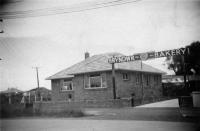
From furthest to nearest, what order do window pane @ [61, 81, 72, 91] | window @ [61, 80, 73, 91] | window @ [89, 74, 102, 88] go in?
window pane @ [61, 81, 72, 91] → window @ [61, 80, 73, 91] → window @ [89, 74, 102, 88]

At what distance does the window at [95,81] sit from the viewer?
1012 inches

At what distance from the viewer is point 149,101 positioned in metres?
24.7

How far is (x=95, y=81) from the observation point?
25984 millimetres

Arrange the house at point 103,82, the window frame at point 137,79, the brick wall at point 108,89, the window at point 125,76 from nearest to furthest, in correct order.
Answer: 1. the brick wall at point 108,89
2. the house at point 103,82
3. the window at point 125,76
4. the window frame at point 137,79

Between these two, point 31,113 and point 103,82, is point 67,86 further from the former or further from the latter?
point 31,113

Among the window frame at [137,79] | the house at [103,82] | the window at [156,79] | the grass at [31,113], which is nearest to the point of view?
the grass at [31,113]

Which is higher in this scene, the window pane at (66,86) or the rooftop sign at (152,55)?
the rooftop sign at (152,55)

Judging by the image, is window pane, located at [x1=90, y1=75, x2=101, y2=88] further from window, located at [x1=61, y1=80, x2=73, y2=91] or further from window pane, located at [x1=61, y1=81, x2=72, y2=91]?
window pane, located at [x1=61, y1=81, x2=72, y2=91]

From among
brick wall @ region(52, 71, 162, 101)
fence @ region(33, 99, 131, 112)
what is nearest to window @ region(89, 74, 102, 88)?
brick wall @ region(52, 71, 162, 101)

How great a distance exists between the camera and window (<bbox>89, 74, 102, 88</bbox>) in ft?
84.3

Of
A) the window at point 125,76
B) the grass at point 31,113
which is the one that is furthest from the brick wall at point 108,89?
the grass at point 31,113

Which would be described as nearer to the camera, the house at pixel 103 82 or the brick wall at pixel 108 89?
the brick wall at pixel 108 89

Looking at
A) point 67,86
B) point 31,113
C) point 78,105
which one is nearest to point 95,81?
point 78,105

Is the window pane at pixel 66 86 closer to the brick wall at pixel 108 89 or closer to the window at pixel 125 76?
the brick wall at pixel 108 89
